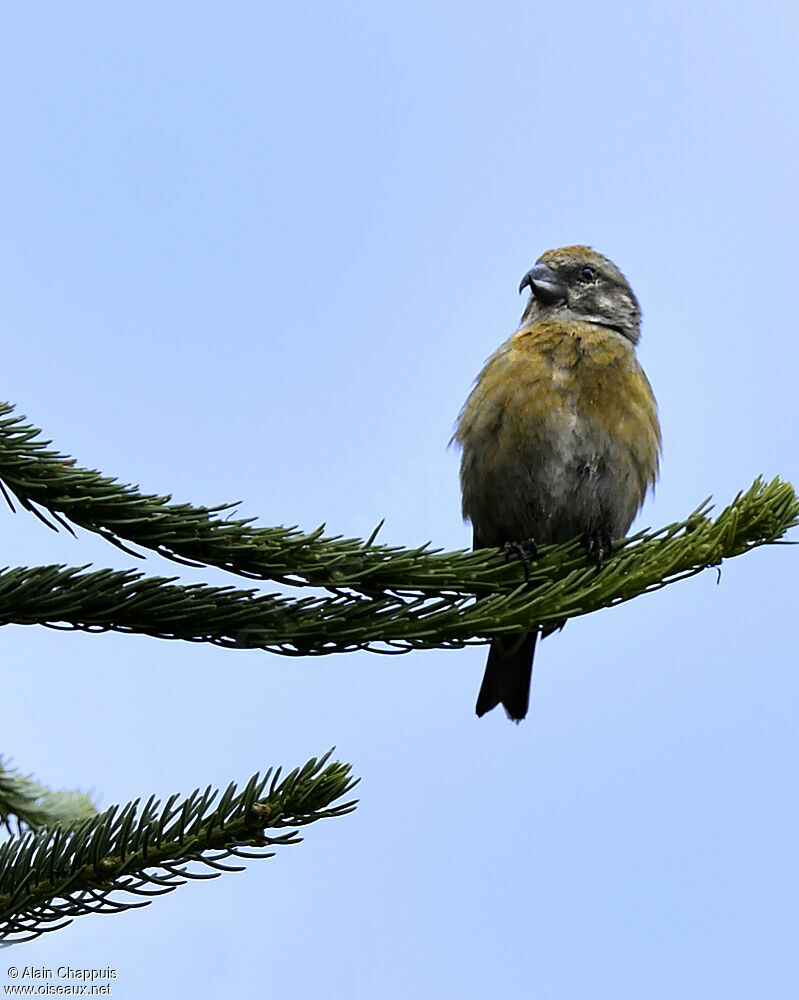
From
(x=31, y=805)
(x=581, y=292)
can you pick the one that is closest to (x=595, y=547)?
(x=31, y=805)

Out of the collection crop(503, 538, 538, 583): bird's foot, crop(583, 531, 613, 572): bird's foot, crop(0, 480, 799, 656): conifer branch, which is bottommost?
crop(0, 480, 799, 656): conifer branch

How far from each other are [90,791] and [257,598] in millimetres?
821

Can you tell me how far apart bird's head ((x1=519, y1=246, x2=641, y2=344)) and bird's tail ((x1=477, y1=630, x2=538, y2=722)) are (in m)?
1.41

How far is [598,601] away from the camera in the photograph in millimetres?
2473

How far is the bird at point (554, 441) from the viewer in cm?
446

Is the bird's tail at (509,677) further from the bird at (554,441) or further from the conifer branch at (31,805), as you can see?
the conifer branch at (31,805)

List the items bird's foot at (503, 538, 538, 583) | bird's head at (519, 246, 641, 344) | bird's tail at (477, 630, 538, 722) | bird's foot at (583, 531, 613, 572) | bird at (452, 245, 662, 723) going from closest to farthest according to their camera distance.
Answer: bird's foot at (503, 538, 538, 583) → bird's foot at (583, 531, 613, 572) → bird at (452, 245, 662, 723) → bird's tail at (477, 630, 538, 722) → bird's head at (519, 246, 641, 344)

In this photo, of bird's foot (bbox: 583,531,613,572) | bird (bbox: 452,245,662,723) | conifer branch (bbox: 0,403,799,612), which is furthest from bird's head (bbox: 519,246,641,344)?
conifer branch (bbox: 0,403,799,612)

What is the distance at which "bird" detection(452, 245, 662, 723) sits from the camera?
446cm

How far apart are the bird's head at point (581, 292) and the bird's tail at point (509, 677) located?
1.41 meters

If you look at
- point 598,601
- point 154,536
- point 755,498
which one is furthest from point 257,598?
point 755,498

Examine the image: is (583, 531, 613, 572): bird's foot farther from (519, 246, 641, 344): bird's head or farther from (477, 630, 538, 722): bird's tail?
(519, 246, 641, 344): bird's head

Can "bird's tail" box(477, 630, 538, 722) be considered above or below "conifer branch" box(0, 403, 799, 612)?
above

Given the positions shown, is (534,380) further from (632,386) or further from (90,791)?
(90,791)
